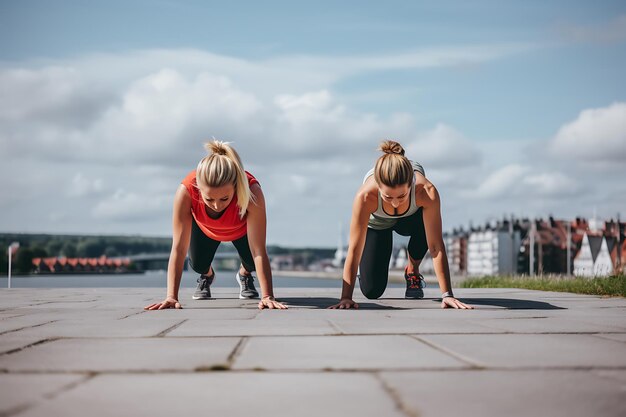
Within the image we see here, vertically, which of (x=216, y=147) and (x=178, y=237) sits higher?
(x=216, y=147)

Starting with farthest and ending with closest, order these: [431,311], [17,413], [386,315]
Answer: [431,311] < [386,315] < [17,413]

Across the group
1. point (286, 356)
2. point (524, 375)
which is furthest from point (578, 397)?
point (286, 356)

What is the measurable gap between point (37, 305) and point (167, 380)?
14.7ft

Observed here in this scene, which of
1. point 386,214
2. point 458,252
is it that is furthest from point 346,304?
point 458,252

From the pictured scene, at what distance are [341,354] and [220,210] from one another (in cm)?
281

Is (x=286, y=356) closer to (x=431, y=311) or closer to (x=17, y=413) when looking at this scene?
(x=17, y=413)

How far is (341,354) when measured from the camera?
9.71ft

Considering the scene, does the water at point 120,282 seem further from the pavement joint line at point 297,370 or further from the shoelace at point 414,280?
the pavement joint line at point 297,370

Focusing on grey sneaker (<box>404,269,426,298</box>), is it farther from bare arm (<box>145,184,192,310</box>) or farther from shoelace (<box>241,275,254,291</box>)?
bare arm (<box>145,184,192,310</box>)

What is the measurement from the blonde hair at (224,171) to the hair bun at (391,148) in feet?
3.93

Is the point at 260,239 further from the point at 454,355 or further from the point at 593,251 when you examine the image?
the point at 593,251

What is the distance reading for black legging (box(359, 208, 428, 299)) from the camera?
22.4ft

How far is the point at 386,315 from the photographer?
16.4ft

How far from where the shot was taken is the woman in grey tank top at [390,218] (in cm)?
520
